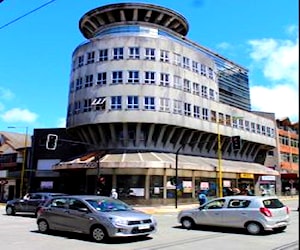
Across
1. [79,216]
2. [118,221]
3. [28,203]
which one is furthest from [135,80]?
[118,221]

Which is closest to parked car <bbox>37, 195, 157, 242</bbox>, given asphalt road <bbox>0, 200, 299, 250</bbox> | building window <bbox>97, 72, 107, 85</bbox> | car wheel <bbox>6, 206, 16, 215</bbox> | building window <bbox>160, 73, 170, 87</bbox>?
asphalt road <bbox>0, 200, 299, 250</bbox>

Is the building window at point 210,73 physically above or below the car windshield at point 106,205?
above

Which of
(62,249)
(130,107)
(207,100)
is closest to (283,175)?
(207,100)

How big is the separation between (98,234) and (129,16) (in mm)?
39831

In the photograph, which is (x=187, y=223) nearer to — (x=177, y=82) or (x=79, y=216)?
(x=79, y=216)

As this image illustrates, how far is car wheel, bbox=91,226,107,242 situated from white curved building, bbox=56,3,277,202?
26.4 m

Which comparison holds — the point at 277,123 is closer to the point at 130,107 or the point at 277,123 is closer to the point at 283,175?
the point at 283,175

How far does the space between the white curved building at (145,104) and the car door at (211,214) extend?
23.0 m

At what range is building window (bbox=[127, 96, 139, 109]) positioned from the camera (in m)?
42.7

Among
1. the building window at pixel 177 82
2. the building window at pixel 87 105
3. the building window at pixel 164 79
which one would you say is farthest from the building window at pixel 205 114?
the building window at pixel 87 105

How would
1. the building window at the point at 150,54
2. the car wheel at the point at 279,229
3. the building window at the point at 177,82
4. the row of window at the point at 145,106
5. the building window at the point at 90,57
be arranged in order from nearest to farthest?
the car wheel at the point at 279,229 → the row of window at the point at 145,106 → the building window at the point at 150,54 → the building window at the point at 177,82 → the building window at the point at 90,57

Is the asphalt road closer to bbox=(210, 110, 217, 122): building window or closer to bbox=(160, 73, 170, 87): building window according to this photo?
bbox=(160, 73, 170, 87): building window

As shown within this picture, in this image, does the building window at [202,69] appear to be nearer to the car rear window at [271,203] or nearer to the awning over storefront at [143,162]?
the awning over storefront at [143,162]

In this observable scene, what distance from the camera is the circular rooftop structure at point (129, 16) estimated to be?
48000mm
